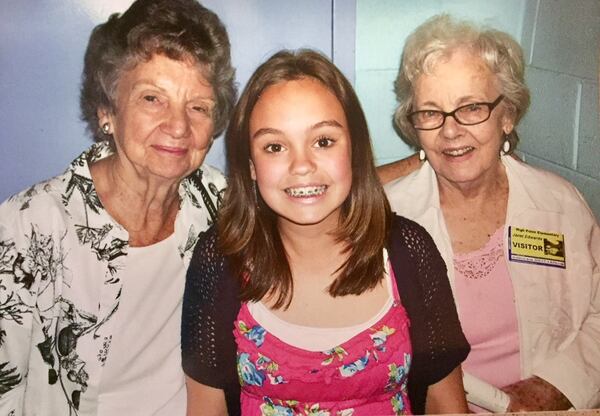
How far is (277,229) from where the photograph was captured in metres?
1.88

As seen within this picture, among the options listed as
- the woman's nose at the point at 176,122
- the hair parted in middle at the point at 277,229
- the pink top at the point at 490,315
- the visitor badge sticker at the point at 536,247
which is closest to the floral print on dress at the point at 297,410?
the hair parted in middle at the point at 277,229

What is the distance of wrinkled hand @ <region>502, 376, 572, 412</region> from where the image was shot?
198 cm

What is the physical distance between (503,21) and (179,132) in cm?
98

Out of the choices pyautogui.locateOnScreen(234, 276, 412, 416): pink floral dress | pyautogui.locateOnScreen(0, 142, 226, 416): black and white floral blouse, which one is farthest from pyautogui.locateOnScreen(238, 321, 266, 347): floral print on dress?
pyautogui.locateOnScreen(0, 142, 226, 416): black and white floral blouse

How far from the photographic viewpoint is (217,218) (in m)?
1.89

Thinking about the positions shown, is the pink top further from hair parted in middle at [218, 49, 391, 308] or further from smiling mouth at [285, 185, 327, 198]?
smiling mouth at [285, 185, 327, 198]

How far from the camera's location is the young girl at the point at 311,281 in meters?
1.75

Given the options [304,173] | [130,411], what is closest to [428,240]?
[304,173]

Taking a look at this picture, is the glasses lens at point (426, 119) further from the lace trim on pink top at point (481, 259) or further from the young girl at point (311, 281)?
the lace trim on pink top at point (481, 259)

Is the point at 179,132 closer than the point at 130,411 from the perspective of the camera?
Yes

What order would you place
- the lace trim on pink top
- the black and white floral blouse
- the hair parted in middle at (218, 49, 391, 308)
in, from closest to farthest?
the black and white floral blouse
the hair parted in middle at (218, 49, 391, 308)
the lace trim on pink top

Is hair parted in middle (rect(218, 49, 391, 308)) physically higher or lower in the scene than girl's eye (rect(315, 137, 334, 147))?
lower

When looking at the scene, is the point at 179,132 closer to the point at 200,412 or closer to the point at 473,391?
the point at 200,412

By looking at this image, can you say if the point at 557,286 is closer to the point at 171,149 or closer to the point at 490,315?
the point at 490,315
